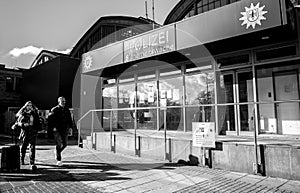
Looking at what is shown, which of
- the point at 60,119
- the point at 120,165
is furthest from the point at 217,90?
the point at 60,119

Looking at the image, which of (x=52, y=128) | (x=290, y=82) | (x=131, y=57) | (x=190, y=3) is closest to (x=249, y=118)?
(x=290, y=82)

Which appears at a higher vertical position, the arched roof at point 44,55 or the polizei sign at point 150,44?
the arched roof at point 44,55

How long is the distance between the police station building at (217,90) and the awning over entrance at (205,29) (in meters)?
0.03

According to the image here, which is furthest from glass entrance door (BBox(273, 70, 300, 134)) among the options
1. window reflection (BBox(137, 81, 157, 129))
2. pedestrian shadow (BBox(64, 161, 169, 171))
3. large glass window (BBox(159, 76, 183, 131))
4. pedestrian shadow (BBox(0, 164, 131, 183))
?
pedestrian shadow (BBox(0, 164, 131, 183))

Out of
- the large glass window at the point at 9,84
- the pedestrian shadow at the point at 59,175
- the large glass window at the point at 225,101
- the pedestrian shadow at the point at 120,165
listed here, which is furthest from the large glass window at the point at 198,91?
the large glass window at the point at 9,84

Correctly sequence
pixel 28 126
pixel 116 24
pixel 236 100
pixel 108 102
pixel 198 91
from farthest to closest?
pixel 116 24, pixel 108 102, pixel 198 91, pixel 236 100, pixel 28 126

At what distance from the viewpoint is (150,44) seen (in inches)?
352

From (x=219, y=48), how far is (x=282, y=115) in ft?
9.43

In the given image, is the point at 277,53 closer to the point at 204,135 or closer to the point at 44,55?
the point at 204,135

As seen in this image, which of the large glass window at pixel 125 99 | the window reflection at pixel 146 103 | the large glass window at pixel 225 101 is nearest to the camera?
the large glass window at pixel 225 101

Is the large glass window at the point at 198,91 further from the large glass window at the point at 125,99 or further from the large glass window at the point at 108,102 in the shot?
the large glass window at the point at 108,102

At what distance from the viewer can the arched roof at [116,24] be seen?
16.4 m

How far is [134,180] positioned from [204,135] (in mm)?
2293

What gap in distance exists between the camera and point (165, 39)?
8484mm
